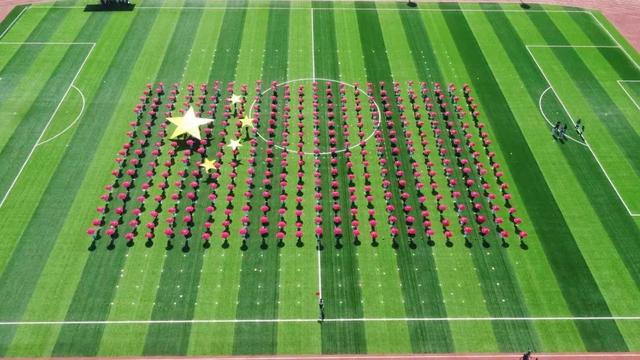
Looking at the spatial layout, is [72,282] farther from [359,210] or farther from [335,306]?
[359,210]

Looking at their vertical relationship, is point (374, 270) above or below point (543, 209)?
below

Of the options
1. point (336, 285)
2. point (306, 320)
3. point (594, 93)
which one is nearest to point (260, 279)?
point (306, 320)

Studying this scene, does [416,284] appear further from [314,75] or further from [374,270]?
[314,75]

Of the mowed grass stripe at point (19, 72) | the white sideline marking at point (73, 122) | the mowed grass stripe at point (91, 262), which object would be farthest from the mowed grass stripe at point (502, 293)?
the mowed grass stripe at point (19, 72)

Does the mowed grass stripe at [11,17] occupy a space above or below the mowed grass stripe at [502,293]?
above

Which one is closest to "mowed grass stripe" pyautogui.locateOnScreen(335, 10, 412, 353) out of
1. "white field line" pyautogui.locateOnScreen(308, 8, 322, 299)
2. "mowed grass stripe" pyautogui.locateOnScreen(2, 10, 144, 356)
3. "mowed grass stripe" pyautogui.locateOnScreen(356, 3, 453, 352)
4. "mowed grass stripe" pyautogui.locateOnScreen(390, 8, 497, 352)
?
"mowed grass stripe" pyautogui.locateOnScreen(356, 3, 453, 352)

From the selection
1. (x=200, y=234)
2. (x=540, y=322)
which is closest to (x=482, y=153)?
(x=540, y=322)

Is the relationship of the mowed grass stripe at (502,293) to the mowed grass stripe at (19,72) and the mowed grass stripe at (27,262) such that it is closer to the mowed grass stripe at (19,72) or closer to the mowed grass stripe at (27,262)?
the mowed grass stripe at (27,262)

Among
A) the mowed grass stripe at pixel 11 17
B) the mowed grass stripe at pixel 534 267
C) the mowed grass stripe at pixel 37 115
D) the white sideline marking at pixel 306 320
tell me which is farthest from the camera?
the mowed grass stripe at pixel 11 17
